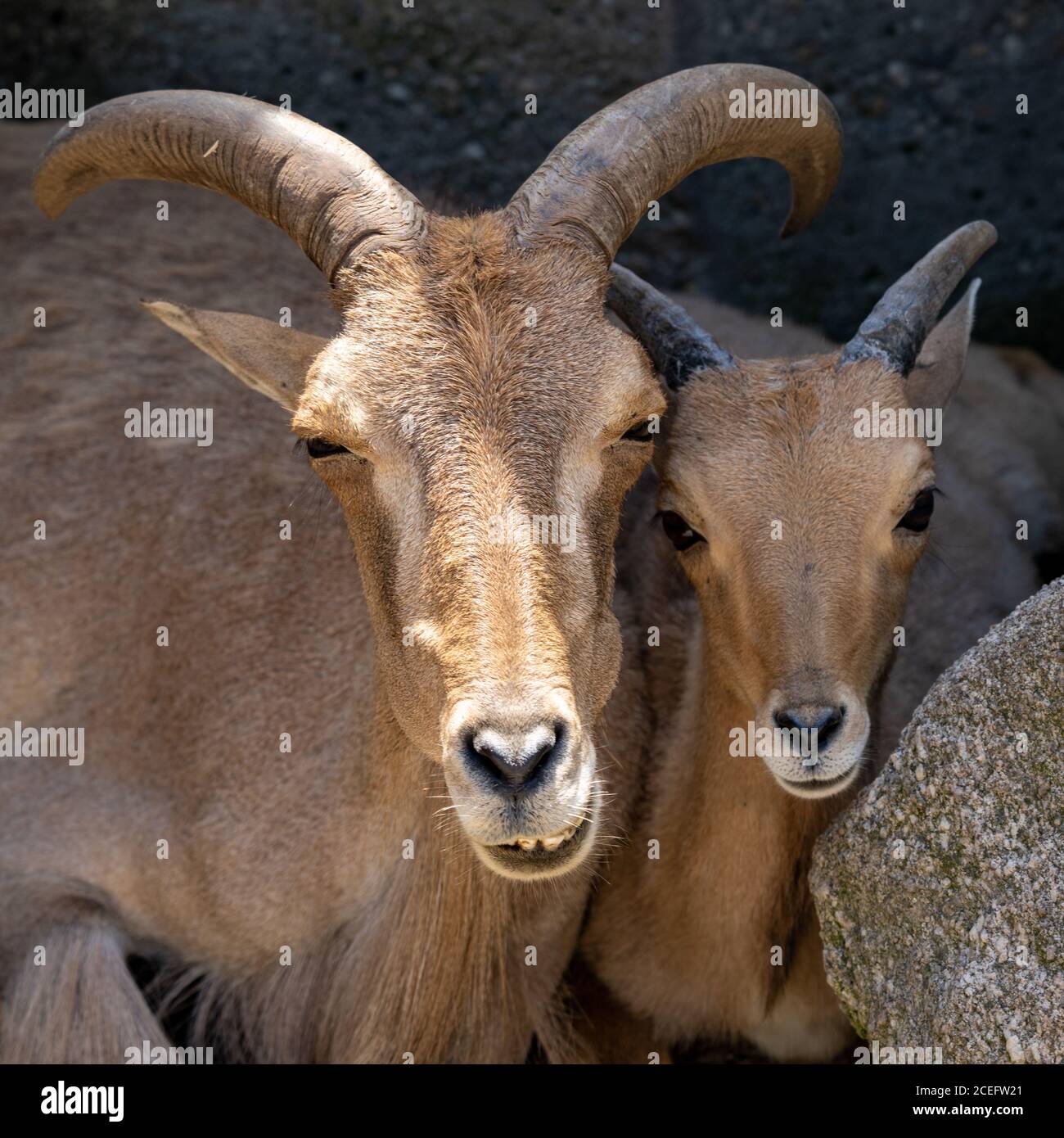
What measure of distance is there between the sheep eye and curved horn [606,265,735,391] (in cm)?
134

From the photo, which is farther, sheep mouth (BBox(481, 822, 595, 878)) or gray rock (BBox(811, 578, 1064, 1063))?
gray rock (BBox(811, 578, 1064, 1063))

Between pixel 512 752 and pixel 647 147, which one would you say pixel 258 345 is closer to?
pixel 647 147

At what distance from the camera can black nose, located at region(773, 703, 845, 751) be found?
4496 millimetres

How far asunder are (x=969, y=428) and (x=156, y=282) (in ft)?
14.2

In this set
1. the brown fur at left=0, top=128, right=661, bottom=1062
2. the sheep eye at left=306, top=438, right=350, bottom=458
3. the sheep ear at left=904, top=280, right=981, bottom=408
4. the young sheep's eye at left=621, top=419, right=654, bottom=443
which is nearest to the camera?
the brown fur at left=0, top=128, right=661, bottom=1062

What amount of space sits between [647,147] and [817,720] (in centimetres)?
194

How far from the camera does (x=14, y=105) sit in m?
7.77

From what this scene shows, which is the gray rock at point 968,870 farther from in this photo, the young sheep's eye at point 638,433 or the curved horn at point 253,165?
the curved horn at point 253,165

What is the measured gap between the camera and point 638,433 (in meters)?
4.64

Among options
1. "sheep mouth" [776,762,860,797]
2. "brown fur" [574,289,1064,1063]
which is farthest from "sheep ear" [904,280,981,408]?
"sheep mouth" [776,762,860,797]

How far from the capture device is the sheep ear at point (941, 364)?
5520mm

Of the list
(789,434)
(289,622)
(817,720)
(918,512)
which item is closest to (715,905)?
(817,720)

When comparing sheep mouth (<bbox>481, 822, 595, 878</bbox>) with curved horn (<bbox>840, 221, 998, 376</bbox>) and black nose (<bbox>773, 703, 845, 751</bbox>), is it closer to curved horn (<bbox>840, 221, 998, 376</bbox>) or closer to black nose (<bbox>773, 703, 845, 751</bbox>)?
black nose (<bbox>773, 703, 845, 751</bbox>)
